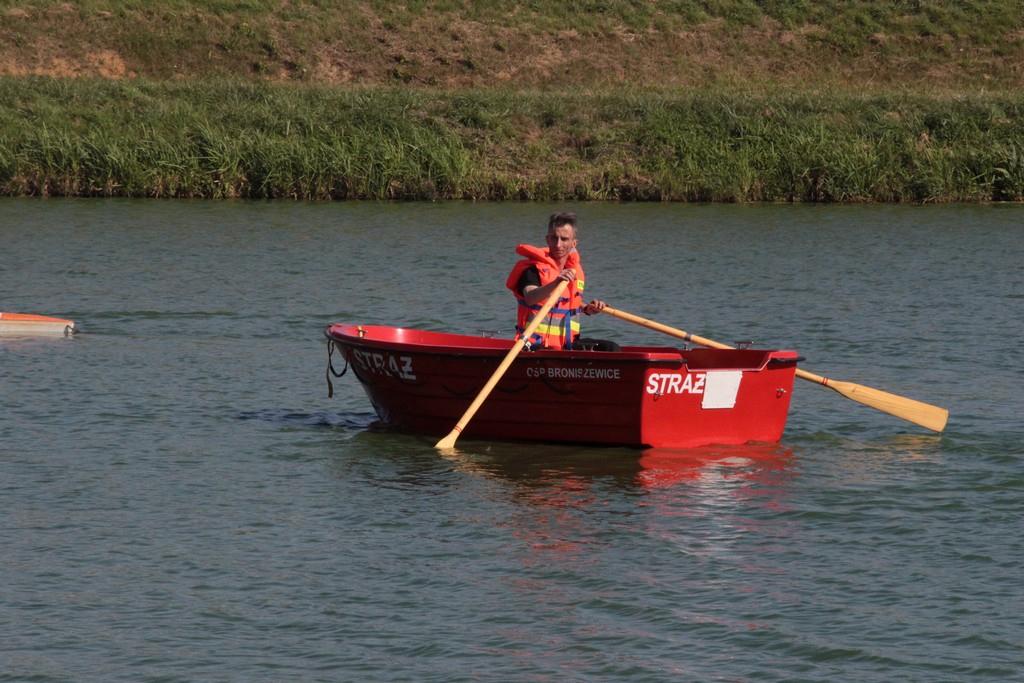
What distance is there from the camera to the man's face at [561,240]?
1103 cm

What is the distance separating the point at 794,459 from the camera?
11.3 metres

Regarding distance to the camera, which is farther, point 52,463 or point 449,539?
point 52,463

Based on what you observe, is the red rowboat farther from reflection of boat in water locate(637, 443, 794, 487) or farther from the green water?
the green water

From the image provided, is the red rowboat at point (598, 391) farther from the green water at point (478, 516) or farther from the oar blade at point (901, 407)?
the oar blade at point (901, 407)

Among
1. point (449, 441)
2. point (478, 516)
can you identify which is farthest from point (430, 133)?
point (478, 516)

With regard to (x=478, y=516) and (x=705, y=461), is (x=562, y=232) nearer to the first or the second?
(x=705, y=461)

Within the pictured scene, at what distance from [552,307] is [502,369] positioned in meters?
0.62

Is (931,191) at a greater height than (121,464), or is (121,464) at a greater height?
(931,191)

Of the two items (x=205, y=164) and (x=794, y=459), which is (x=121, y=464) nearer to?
(x=794, y=459)

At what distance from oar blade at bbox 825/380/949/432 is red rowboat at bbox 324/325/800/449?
77cm

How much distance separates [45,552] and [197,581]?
1.10 m

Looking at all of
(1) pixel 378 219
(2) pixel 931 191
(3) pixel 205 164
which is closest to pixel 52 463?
(1) pixel 378 219

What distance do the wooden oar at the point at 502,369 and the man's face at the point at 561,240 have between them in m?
0.26

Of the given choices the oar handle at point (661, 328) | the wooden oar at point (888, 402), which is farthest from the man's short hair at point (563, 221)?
the wooden oar at point (888, 402)
